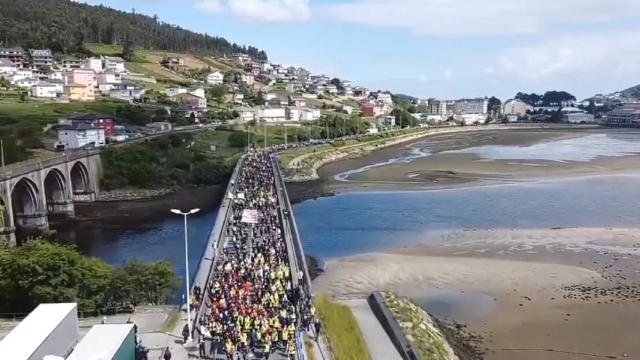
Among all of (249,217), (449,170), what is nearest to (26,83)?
(449,170)

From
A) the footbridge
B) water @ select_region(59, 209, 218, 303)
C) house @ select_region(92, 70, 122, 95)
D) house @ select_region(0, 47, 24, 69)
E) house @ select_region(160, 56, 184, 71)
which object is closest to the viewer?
the footbridge

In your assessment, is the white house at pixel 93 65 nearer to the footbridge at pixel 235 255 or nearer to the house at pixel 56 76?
the house at pixel 56 76

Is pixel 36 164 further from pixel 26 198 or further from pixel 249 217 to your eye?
pixel 249 217

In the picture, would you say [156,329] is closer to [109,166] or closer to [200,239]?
[200,239]

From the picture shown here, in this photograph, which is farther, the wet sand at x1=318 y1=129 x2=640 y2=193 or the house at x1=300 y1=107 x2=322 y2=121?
the house at x1=300 y1=107 x2=322 y2=121

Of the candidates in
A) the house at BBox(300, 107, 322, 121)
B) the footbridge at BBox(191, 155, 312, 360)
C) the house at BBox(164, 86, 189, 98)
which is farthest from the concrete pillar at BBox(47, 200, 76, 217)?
the house at BBox(300, 107, 322, 121)

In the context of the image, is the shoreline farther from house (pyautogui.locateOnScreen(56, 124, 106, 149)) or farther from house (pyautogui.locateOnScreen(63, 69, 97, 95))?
house (pyautogui.locateOnScreen(63, 69, 97, 95))

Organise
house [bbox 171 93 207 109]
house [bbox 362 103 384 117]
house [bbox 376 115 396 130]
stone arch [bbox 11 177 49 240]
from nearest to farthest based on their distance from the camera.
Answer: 1. stone arch [bbox 11 177 49 240]
2. house [bbox 171 93 207 109]
3. house [bbox 376 115 396 130]
4. house [bbox 362 103 384 117]
